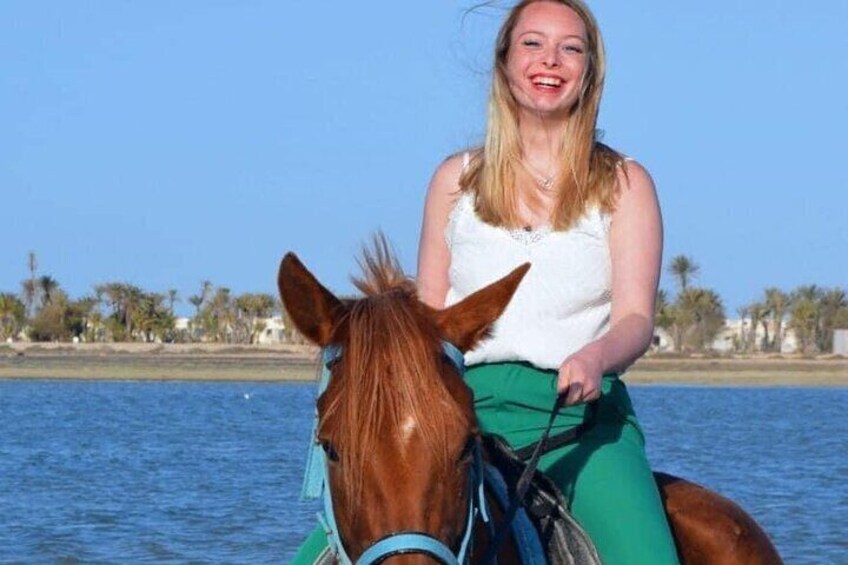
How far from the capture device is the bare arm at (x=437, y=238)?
516cm

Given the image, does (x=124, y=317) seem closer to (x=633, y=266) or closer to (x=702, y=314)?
(x=702, y=314)

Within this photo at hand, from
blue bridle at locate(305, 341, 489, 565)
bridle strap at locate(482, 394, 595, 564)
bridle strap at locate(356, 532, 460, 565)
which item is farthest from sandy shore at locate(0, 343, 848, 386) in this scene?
bridle strap at locate(356, 532, 460, 565)

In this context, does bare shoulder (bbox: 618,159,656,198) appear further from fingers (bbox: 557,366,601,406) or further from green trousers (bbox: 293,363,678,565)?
fingers (bbox: 557,366,601,406)

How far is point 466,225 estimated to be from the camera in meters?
5.07

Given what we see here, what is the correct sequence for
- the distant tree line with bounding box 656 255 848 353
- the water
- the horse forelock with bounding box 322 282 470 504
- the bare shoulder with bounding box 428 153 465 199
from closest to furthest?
1. the horse forelock with bounding box 322 282 470 504
2. the bare shoulder with bounding box 428 153 465 199
3. the water
4. the distant tree line with bounding box 656 255 848 353

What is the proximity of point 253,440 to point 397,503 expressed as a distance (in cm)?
Answer: 3192

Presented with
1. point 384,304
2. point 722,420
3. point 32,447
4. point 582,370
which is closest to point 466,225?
point 582,370

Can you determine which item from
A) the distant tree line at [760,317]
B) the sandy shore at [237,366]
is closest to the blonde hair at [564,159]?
the sandy shore at [237,366]

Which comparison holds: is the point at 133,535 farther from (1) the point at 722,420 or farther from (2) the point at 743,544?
(1) the point at 722,420

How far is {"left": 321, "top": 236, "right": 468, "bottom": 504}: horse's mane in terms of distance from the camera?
148 inches

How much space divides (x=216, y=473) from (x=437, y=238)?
22.3m

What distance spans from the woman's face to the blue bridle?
1361 mm

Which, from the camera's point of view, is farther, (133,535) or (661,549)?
(133,535)

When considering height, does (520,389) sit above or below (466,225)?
below
